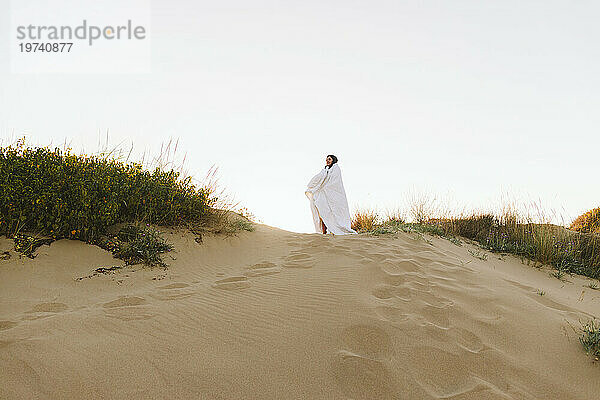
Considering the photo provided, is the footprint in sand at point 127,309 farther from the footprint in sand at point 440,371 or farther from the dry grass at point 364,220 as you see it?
the dry grass at point 364,220

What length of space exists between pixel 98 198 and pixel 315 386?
14.3 feet

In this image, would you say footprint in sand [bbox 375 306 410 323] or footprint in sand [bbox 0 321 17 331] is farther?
footprint in sand [bbox 375 306 410 323]

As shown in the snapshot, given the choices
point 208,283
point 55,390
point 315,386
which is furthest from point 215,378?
point 208,283

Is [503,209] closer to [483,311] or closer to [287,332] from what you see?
[483,311]

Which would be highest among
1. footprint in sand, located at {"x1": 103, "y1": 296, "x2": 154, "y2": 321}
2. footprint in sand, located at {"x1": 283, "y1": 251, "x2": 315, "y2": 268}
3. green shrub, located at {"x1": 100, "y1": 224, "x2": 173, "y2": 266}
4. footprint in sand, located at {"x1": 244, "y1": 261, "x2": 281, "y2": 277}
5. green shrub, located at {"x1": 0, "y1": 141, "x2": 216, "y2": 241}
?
green shrub, located at {"x1": 0, "y1": 141, "x2": 216, "y2": 241}

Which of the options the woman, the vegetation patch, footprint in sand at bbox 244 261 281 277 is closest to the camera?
the vegetation patch

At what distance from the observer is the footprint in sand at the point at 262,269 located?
15.9 feet

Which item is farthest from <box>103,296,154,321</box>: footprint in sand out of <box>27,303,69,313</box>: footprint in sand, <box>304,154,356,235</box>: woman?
<box>304,154,356,235</box>: woman

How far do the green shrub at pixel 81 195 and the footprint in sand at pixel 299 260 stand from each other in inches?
77.9

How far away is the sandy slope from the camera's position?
243 cm

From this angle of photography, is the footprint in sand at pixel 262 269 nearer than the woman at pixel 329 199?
Yes

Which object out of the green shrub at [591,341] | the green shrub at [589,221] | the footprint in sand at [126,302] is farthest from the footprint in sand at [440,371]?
the green shrub at [589,221]

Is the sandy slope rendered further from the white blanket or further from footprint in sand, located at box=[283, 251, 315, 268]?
the white blanket

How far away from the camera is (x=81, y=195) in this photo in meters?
5.18
